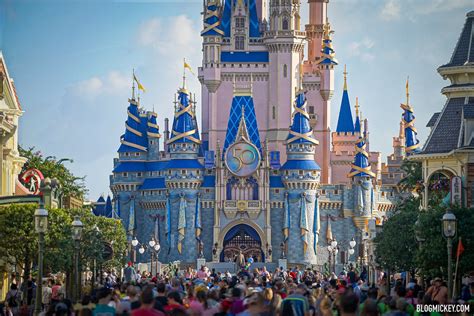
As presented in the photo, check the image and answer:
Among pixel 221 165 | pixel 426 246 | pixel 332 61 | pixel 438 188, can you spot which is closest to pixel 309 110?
pixel 332 61

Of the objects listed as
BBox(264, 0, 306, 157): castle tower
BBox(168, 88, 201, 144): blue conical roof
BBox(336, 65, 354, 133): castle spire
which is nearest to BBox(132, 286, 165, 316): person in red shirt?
BBox(168, 88, 201, 144): blue conical roof

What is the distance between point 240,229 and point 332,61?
66.7ft

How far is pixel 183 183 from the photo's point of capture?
403 feet

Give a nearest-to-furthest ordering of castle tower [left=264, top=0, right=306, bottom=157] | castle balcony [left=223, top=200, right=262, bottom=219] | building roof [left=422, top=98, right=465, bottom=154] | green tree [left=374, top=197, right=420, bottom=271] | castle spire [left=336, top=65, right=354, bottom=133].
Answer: building roof [left=422, top=98, right=465, bottom=154] < green tree [left=374, top=197, right=420, bottom=271] < castle balcony [left=223, top=200, right=262, bottom=219] < castle tower [left=264, top=0, right=306, bottom=157] < castle spire [left=336, top=65, right=354, bottom=133]

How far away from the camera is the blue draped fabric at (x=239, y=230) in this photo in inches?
4860

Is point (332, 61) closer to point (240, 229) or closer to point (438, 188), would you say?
point (240, 229)

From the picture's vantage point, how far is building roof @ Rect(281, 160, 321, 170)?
401 ft

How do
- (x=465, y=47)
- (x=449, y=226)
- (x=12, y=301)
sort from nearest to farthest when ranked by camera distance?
(x=449, y=226) < (x=12, y=301) < (x=465, y=47)

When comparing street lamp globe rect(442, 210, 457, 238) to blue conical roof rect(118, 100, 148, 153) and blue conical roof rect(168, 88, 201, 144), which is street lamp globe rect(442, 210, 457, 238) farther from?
blue conical roof rect(118, 100, 148, 153)

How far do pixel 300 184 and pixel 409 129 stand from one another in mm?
18875

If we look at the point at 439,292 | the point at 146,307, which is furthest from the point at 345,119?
the point at 146,307

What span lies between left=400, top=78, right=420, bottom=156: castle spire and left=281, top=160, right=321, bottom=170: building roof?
1355cm

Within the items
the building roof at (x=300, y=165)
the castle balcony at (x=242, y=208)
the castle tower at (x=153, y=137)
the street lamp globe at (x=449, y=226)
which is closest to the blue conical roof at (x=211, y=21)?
the castle tower at (x=153, y=137)

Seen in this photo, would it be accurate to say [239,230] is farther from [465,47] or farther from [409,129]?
[465,47]
